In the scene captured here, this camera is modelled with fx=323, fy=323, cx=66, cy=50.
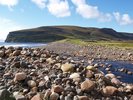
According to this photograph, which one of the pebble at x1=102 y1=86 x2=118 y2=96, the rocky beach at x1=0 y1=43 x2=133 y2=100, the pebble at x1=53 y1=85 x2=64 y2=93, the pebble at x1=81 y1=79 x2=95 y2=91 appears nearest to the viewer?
the rocky beach at x1=0 y1=43 x2=133 y2=100

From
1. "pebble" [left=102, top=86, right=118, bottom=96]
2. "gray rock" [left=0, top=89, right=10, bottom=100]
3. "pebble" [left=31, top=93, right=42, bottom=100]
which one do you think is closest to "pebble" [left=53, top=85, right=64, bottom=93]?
"pebble" [left=31, top=93, right=42, bottom=100]

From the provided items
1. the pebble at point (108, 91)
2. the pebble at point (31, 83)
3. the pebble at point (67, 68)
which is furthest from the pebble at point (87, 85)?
the pebble at point (67, 68)

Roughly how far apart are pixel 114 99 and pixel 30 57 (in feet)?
38.1

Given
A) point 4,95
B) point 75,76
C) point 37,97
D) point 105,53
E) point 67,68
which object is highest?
point 67,68

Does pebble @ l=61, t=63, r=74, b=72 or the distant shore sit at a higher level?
pebble @ l=61, t=63, r=74, b=72

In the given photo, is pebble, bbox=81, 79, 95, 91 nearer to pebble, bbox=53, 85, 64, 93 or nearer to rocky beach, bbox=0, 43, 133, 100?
rocky beach, bbox=0, 43, 133, 100

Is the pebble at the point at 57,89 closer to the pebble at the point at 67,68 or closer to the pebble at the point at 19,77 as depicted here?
the pebble at the point at 19,77

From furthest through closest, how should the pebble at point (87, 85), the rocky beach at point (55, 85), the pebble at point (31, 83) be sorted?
the pebble at point (31, 83), the pebble at point (87, 85), the rocky beach at point (55, 85)

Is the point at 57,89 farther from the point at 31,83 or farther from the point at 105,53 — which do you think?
the point at 105,53

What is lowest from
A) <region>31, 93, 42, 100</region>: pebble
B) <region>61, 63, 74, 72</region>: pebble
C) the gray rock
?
<region>31, 93, 42, 100</region>: pebble

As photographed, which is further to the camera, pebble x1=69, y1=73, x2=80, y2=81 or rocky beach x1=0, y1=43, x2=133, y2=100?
pebble x1=69, y1=73, x2=80, y2=81

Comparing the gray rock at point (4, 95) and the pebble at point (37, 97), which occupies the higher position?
the gray rock at point (4, 95)

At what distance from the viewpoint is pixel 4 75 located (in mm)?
20906

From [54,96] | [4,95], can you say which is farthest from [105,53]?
[4,95]
